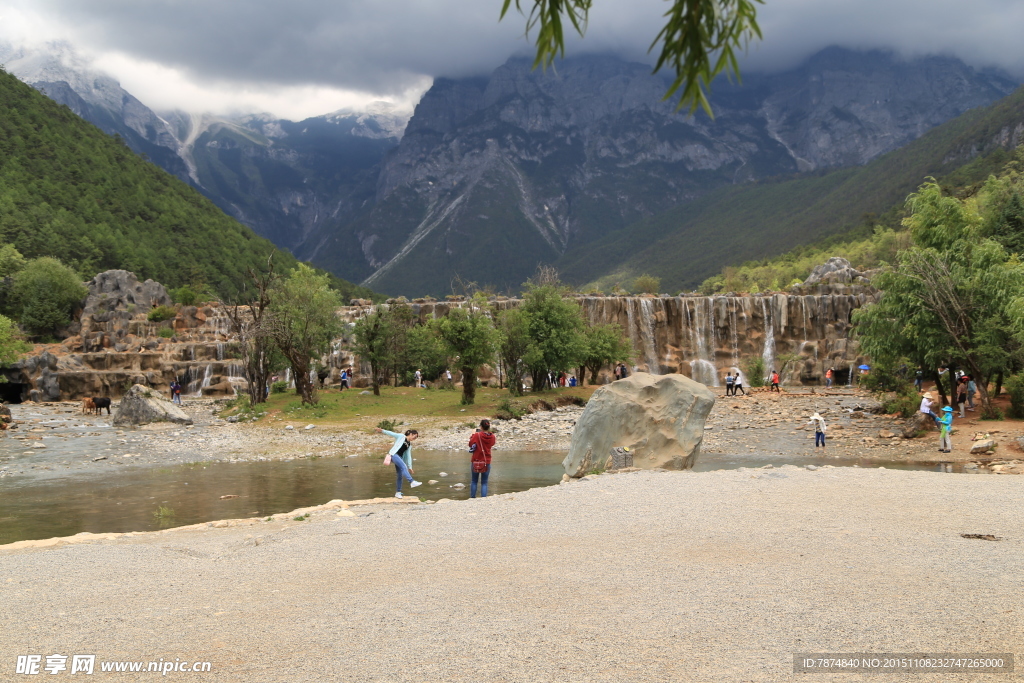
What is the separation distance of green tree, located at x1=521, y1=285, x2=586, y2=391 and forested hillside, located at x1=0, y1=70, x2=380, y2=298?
66889 mm

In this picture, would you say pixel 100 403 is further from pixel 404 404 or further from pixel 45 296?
pixel 45 296

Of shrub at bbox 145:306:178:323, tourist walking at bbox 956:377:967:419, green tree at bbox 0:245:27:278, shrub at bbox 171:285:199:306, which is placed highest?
green tree at bbox 0:245:27:278

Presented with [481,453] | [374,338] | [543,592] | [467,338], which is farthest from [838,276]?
[543,592]

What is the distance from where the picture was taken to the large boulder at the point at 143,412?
112 feet

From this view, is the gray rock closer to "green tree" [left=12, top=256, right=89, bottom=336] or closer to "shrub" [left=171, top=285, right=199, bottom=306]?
"shrub" [left=171, top=285, right=199, bottom=306]

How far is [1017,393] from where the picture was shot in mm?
23969

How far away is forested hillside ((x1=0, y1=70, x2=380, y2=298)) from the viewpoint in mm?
91500

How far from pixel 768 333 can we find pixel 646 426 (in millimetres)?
49525

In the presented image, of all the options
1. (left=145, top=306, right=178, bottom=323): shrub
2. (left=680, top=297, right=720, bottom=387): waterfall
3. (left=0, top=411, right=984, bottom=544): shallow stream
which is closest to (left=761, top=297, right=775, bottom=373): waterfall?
(left=680, top=297, right=720, bottom=387): waterfall

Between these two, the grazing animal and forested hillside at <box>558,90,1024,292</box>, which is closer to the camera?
the grazing animal

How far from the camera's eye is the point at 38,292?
7362 cm

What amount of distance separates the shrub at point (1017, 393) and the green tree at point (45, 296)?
269ft

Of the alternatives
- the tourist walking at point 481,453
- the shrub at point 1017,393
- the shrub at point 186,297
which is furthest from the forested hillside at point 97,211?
the shrub at point 1017,393

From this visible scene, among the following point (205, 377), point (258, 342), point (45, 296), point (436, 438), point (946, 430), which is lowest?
point (436, 438)
